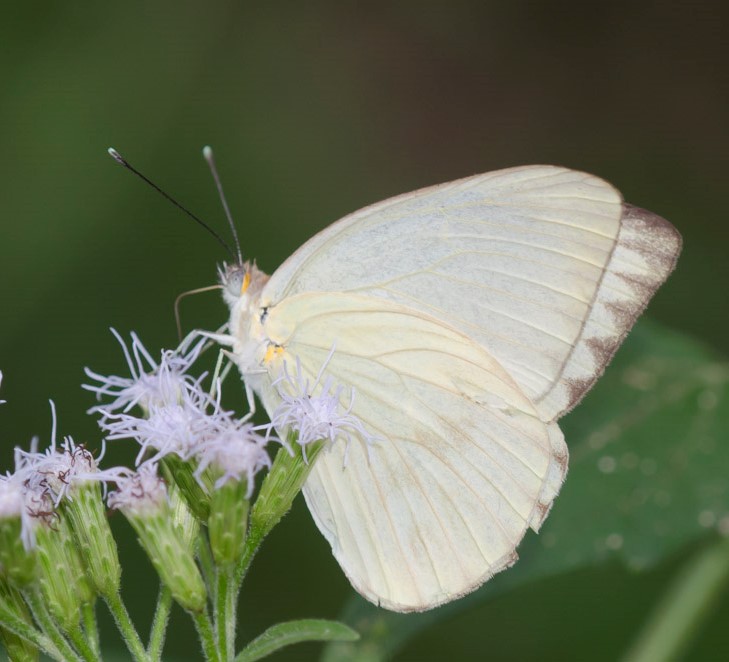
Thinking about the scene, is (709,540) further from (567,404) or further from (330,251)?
(330,251)

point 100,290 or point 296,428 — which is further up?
point 296,428

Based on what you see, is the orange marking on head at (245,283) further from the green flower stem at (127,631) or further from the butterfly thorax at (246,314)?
the green flower stem at (127,631)

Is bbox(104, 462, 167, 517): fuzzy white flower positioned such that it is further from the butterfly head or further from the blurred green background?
the blurred green background

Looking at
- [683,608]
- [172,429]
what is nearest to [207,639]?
[172,429]

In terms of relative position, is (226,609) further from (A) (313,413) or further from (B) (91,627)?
(A) (313,413)

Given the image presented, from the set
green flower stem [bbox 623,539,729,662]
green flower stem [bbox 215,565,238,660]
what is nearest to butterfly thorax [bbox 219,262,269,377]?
green flower stem [bbox 215,565,238,660]

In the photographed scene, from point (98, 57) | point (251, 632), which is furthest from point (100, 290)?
point (251, 632)
